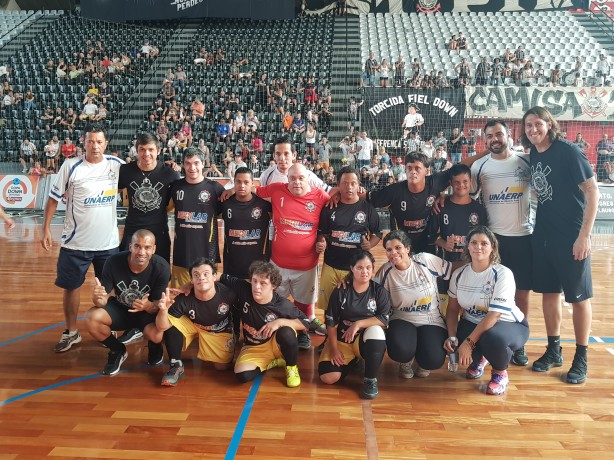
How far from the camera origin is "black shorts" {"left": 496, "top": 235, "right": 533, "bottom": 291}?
3.98 metres

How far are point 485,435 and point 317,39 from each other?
1734 centimetres

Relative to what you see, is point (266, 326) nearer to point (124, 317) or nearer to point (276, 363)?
point (276, 363)

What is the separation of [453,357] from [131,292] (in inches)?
93.6

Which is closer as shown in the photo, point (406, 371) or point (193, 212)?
point (406, 371)

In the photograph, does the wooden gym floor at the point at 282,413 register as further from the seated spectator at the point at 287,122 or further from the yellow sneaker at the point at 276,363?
the seated spectator at the point at 287,122

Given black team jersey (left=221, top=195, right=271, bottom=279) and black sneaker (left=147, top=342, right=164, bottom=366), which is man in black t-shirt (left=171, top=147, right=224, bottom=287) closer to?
black team jersey (left=221, top=195, right=271, bottom=279)

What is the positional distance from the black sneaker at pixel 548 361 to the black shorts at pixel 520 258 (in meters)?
0.50

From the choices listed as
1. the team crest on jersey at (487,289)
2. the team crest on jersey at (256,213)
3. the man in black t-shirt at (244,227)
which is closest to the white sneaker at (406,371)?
the team crest on jersey at (487,289)

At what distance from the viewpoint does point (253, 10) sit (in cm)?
1900

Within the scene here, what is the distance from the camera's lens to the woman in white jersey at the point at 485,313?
11.5 feet

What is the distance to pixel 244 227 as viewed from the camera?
4234 mm

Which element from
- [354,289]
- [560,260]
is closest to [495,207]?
[560,260]

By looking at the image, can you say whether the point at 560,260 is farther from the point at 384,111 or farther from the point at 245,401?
the point at 384,111

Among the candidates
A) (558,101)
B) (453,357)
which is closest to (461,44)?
(558,101)
